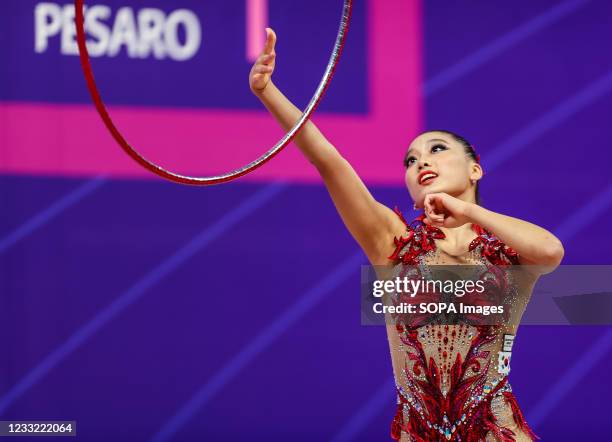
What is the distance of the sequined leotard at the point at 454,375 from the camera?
7.50ft

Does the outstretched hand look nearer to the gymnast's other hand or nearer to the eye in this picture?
the eye

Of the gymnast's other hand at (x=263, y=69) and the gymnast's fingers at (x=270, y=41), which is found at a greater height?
the gymnast's fingers at (x=270, y=41)

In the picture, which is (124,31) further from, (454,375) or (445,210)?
(454,375)

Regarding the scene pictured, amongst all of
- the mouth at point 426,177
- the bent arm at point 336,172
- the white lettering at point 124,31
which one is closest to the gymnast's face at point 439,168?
the mouth at point 426,177

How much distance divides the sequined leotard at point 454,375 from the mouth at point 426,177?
0.15m

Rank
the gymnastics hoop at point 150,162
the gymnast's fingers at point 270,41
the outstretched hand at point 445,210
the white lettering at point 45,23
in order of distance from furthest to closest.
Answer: the white lettering at point 45,23, the gymnast's fingers at point 270,41, the outstretched hand at point 445,210, the gymnastics hoop at point 150,162

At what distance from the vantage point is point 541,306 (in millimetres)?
2791

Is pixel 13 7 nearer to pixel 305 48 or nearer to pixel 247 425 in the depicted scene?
pixel 305 48

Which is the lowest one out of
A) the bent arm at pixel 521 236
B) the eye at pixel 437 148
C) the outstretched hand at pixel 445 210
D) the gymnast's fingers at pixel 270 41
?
the bent arm at pixel 521 236

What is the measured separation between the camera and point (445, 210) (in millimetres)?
2135

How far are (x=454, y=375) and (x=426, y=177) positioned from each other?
0.50 meters

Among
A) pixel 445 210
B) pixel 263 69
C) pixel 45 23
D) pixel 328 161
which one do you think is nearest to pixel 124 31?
pixel 45 23

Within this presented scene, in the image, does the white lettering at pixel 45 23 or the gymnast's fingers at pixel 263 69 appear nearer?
the gymnast's fingers at pixel 263 69

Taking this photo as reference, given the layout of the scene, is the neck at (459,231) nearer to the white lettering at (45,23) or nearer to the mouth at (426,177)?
the mouth at (426,177)
